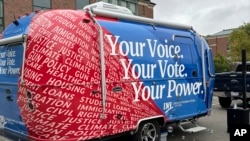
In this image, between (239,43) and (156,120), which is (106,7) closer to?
(156,120)

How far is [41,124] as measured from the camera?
4.78 m

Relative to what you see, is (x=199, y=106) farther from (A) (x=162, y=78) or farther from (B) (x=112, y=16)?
(B) (x=112, y=16)

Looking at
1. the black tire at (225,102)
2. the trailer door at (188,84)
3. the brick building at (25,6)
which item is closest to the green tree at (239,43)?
the brick building at (25,6)

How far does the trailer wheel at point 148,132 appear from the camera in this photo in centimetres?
609

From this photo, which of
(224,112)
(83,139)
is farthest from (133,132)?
(224,112)

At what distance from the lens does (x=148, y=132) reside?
632 centimetres

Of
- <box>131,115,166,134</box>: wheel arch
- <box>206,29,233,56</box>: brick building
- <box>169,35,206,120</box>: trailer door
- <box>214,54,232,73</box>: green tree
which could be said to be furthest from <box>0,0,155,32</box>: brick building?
<box>206,29,233,56</box>: brick building

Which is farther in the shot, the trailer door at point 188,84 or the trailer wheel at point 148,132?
the trailer door at point 188,84

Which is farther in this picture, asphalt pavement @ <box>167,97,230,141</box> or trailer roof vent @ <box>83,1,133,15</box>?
asphalt pavement @ <box>167,97,230,141</box>

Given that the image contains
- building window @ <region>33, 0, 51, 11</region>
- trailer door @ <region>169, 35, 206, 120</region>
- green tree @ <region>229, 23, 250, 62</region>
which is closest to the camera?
trailer door @ <region>169, 35, 206, 120</region>

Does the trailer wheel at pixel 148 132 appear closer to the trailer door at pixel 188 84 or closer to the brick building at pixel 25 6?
the trailer door at pixel 188 84

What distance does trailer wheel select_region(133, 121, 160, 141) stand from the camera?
6090 mm

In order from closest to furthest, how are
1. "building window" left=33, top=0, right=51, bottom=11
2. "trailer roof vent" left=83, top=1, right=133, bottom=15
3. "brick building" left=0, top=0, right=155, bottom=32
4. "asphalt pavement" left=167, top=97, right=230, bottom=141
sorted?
"trailer roof vent" left=83, top=1, right=133, bottom=15, "asphalt pavement" left=167, top=97, right=230, bottom=141, "brick building" left=0, top=0, right=155, bottom=32, "building window" left=33, top=0, right=51, bottom=11

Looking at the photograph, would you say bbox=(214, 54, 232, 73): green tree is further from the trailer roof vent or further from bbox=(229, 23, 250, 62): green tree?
the trailer roof vent
